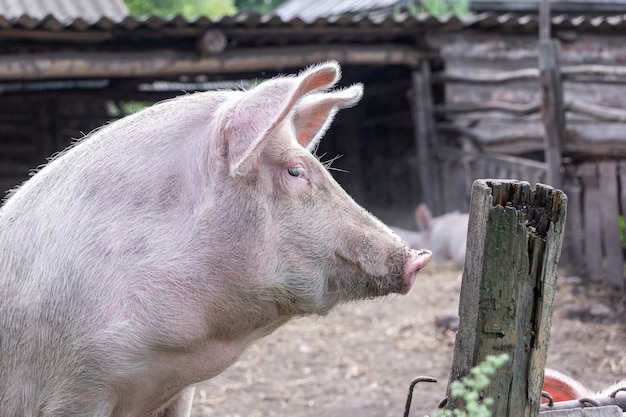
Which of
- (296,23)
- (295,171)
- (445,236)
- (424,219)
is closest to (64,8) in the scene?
(296,23)

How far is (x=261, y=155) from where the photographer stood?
7.10ft

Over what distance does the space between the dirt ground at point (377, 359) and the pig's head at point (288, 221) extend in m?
1.76

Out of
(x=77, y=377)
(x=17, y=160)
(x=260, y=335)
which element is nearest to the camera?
(x=77, y=377)

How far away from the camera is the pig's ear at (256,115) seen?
6.69ft

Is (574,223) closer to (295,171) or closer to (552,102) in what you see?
(552,102)

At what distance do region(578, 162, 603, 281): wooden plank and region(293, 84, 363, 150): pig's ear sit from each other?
481 cm

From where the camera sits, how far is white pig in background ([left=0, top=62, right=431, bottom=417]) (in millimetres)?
1965

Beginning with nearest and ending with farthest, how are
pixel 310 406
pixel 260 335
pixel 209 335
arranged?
pixel 209 335 < pixel 260 335 < pixel 310 406

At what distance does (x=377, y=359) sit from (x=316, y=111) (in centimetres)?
317

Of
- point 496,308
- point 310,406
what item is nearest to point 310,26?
point 310,406

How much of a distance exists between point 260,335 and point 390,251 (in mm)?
423

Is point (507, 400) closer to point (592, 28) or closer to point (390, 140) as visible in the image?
point (592, 28)

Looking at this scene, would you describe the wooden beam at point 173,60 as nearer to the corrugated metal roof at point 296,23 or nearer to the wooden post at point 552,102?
the corrugated metal roof at point 296,23

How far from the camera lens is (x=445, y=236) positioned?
9102 mm
